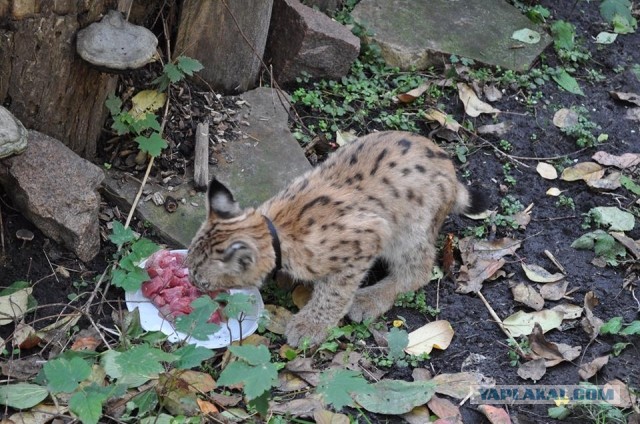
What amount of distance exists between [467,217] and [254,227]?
7.01ft

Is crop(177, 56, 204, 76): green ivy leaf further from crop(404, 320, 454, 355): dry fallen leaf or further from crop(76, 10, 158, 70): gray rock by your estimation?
crop(404, 320, 454, 355): dry fallen leaf

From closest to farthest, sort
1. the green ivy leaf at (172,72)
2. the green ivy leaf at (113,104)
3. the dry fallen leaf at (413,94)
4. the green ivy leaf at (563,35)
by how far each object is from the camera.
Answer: the green ivy leaf at (113,104), the green ivy leaf at (172,72), the dry fallen leaf at (413,94), the green ivy leaf at (563,35)

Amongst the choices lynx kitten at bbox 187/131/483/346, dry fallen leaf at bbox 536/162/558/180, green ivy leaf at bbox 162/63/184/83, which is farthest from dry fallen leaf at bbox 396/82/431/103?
green ivy leaf at bbox 162/63/184/83

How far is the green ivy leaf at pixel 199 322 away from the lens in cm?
524

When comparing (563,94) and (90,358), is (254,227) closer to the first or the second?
(90,358)

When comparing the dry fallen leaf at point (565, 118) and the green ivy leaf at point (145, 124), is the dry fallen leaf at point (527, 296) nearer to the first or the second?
the dry fallen leaf at point (565, 118)

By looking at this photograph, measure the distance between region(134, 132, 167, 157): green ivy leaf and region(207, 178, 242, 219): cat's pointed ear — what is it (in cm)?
91

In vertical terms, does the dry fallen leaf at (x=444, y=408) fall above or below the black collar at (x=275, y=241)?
below

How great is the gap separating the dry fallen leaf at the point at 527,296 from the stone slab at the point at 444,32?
2882 mm

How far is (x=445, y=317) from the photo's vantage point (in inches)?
256

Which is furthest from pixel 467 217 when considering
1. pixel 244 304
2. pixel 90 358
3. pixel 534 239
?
pixel 90 358

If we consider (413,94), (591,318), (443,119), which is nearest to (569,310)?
(591,318)

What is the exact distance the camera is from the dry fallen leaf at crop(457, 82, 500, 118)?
834 cm

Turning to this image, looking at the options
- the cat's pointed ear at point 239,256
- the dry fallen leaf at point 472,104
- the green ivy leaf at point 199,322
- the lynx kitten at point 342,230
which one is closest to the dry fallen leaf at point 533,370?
the lynx kitten at point 342,230
